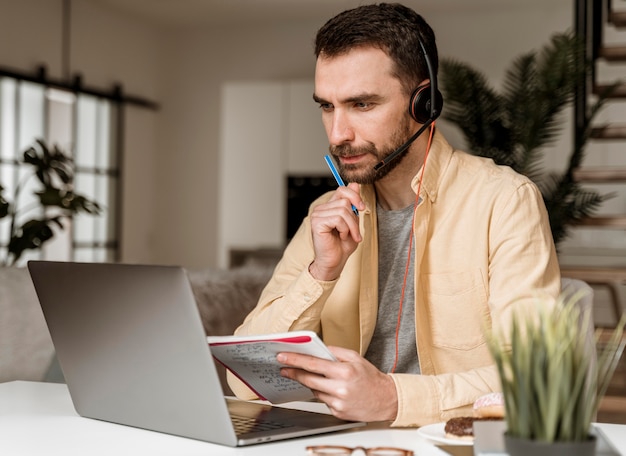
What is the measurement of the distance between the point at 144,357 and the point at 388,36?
2.80ft

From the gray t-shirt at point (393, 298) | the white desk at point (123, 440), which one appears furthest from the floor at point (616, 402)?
the white desk at point (123, 440)

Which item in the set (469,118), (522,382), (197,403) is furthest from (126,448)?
(469,118)

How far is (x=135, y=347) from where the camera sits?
1.15m

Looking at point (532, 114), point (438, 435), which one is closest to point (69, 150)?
point (532, 114)

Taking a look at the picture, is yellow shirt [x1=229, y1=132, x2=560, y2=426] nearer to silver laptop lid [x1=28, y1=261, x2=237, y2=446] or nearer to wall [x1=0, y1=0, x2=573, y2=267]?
silver laptop lid [x1=28, y1=261, x2=237, y2=446]

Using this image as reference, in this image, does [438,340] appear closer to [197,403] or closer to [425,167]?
[425,167]

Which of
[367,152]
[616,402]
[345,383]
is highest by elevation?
[367,152]

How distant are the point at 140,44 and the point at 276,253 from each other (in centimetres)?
254

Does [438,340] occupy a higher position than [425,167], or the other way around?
[425,167]

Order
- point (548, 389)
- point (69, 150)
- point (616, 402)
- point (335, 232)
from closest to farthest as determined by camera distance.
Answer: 1. point (548, 389)
2. point (335, 232)
3. point (616, 402)
4. point (69, 150)

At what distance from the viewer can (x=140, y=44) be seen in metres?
8.41

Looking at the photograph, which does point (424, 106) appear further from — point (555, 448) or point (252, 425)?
point (555, 448)

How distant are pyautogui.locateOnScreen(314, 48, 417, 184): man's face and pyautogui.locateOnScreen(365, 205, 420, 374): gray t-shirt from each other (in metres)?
0.15

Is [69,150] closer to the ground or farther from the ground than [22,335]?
farther from the ground
